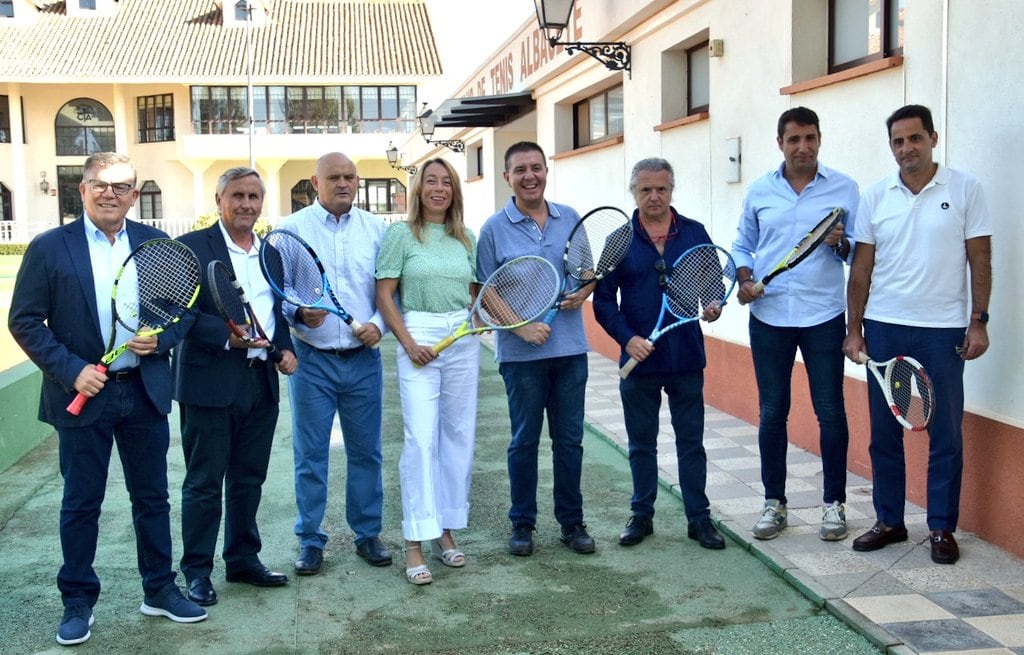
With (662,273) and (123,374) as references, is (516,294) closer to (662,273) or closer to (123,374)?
(662,273)

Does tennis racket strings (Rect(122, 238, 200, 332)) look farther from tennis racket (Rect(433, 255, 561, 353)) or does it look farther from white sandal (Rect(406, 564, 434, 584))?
white sandal (Rect(406, 564, 434, 584))

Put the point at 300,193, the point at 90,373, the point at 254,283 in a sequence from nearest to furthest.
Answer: the point at 90,373 < the point at 254,283 < the point at 300,193

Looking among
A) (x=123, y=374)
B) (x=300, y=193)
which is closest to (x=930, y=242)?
(x=123, y=374)

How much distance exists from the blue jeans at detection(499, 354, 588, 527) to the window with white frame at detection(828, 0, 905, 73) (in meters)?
2.94

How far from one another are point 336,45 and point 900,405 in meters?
38.4

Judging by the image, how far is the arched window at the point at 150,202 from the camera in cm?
4016

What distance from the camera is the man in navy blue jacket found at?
4844mm

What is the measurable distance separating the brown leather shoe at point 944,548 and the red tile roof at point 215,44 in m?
36.1

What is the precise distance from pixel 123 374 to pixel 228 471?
81 cm

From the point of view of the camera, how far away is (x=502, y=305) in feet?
15.3

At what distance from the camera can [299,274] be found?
4.56 metres

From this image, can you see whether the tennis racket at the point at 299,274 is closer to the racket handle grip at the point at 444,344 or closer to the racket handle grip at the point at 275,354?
the racket handle grip at the point at 275,354

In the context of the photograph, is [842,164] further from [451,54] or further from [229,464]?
[451,54]

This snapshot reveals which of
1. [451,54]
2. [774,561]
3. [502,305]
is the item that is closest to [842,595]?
[774,561]
